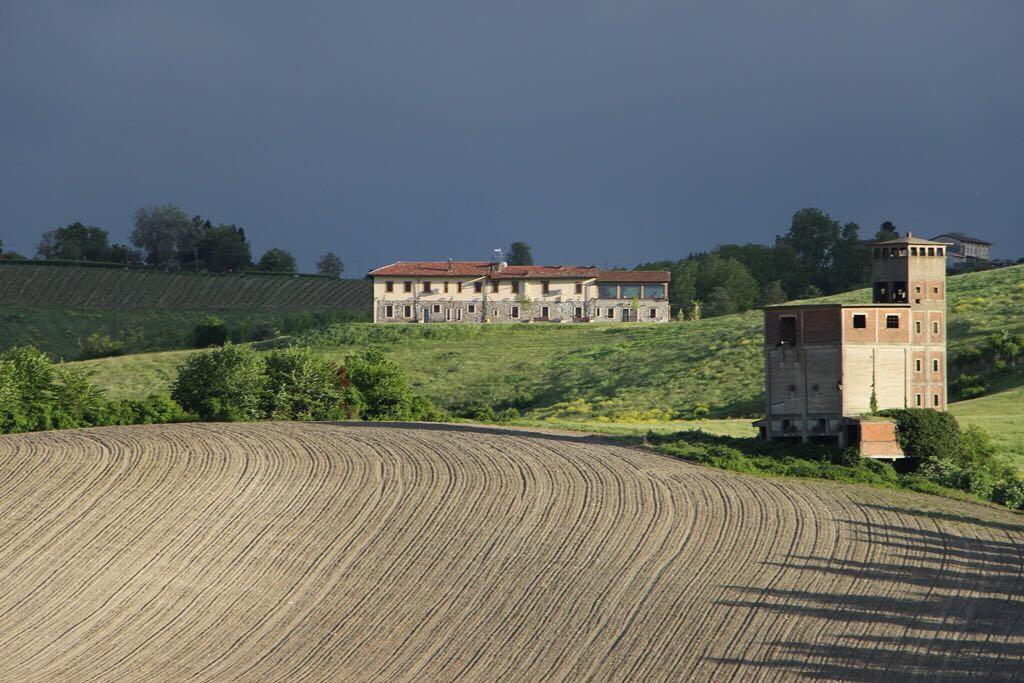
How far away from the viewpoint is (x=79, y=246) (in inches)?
7633

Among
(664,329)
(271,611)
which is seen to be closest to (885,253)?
(271,611)

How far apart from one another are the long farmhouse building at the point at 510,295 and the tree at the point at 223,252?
74927mm

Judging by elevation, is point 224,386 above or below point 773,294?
below

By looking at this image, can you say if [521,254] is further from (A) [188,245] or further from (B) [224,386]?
(B) [224,386]

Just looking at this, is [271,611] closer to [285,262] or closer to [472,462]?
[472,462]

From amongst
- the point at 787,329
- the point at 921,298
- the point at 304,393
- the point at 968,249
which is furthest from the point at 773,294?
the point at 787,329

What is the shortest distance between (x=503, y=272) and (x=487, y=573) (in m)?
83.9

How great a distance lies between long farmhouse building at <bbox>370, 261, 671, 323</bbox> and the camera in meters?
116

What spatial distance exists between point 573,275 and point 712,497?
7674 centimetres

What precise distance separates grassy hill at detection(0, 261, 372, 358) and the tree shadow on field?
9487cm

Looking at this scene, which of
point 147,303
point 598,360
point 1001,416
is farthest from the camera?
point 147,303

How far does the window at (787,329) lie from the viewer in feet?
157

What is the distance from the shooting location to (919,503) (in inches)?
1602

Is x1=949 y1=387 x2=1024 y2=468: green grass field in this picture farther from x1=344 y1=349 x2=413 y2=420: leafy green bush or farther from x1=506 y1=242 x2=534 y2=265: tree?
x1=506 y1=242 x2=534 y2=265: tree
